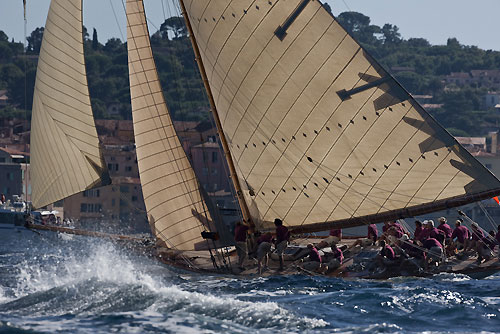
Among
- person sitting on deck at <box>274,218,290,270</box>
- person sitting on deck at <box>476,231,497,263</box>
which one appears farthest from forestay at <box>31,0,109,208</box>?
person sitting on deck at <box>476,231,497,263</box>

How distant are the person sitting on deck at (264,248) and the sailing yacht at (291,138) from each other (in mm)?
491

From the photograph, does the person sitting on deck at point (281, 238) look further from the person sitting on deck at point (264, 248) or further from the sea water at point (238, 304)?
the sea water at point (238, 304)

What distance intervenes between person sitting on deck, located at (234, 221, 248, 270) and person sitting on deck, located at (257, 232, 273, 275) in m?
0.52

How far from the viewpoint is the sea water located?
18.7 m

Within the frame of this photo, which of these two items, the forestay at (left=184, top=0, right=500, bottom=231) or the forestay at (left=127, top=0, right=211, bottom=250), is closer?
the forestay at (left=184, top=0, right=500, bottom=231)

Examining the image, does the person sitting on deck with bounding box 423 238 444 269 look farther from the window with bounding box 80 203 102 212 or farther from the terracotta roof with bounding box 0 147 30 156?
the terracotta roof with bounding box 0 147 30 156

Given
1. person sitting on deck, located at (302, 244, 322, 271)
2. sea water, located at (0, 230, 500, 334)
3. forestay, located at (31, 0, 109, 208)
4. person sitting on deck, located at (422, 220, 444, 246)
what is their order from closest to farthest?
1. sea water, located at (0, 230, 500, 334)
2. person sitting on deck, located at (302, 244, 322, 271)
3. person sitting on deck, located at (422, 220, 444, 246)
4. forestay, located at (31, 0, 109, 208)

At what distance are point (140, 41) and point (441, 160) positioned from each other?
8.21 m

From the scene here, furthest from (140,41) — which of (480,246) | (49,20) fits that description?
(480,246)

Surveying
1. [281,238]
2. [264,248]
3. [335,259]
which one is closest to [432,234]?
[335,259]

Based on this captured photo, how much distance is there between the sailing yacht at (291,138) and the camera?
25.6 metres

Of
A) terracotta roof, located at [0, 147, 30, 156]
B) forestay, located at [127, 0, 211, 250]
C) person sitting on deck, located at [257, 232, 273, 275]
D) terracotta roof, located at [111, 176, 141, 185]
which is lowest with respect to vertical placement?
person sitting on deck, located at [257, 232, 273, 275]

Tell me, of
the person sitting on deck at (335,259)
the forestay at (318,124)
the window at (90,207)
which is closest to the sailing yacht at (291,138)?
the forestay at (318,124)

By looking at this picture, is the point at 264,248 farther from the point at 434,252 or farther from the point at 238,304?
the point at 238,304
